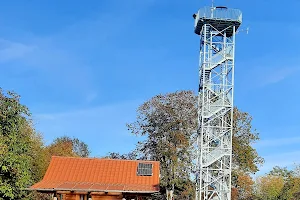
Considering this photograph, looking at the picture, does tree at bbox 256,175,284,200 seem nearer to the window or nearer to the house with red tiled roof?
the window

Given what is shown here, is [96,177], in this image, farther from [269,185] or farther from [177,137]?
[269,185]

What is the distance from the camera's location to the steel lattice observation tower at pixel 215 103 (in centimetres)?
2806

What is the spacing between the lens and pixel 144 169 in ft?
87.4

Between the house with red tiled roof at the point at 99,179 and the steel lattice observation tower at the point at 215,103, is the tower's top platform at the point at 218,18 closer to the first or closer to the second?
the steel lattice observation tower at the point at 215,103

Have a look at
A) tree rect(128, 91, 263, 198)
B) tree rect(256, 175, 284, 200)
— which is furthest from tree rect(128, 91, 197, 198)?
tree rect(256, 175, 284, 200)

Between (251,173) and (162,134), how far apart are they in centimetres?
820

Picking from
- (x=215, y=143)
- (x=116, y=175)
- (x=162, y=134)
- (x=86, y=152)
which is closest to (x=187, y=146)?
(x=162, y=134)

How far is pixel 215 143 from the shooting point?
30.5 meters

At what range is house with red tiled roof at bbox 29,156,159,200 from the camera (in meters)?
24.0

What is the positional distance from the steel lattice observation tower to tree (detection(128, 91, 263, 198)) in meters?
4.42

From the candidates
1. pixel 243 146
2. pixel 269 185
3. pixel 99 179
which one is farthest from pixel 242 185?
pixel 269 185

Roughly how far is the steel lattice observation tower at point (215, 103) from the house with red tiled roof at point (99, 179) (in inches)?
152

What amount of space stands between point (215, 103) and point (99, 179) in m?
9.33

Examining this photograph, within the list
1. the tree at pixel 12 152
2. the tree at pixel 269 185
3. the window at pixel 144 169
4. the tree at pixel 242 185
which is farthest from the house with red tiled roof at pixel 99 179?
the tree at pixel 269 185
